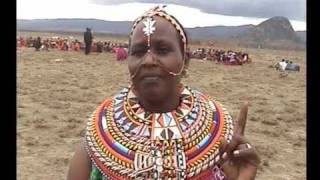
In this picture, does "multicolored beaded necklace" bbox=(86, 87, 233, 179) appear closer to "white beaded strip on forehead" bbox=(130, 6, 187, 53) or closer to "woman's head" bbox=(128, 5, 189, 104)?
"woman's head" bbox=(128, 5, 189, 104)

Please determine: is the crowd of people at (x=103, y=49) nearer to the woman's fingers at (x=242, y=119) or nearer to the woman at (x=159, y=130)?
the woman at (x=159, y=130)

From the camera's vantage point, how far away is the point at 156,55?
6.75 feet

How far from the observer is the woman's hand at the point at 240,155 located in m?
1.97

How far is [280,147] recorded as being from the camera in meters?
7.45

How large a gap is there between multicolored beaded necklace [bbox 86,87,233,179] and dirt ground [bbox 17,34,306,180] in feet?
1.71

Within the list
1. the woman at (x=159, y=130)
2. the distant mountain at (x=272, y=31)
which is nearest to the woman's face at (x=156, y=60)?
the woman at (x=159, y=130)

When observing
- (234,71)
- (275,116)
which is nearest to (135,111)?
(275,116)

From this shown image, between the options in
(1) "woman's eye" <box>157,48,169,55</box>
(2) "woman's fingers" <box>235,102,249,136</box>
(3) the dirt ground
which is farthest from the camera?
(3) the dirt ground

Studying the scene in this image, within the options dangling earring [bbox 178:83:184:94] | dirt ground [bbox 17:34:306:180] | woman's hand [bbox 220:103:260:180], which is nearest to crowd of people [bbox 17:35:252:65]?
dirt ground [bbox 17:34:306:180]

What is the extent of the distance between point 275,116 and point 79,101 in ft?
11.8

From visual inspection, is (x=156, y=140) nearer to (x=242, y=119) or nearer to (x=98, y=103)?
Result: (x=242, y=119)

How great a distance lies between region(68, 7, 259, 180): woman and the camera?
2.05 metres

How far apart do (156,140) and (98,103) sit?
8.14 metres

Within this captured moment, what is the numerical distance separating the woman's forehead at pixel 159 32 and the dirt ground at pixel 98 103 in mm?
533
